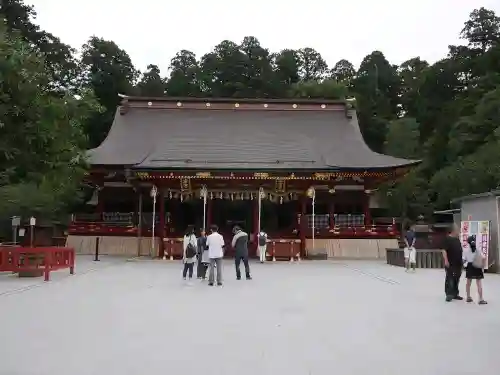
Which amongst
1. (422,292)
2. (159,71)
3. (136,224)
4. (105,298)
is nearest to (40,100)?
(105,298)

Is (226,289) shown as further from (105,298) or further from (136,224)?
(136,224)

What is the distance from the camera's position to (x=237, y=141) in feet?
90.4

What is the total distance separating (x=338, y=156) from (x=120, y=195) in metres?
11.2

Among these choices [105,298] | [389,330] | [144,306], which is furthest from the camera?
[105,298]

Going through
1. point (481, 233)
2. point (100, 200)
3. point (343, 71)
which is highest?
point (343, 71)

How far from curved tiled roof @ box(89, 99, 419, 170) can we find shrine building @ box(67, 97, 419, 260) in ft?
0.19

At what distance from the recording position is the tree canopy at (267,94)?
10.4 meters

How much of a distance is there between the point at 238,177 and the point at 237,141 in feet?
20.3

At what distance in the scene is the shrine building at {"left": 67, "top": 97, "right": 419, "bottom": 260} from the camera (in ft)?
72.9

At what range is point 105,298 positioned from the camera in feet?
32.3

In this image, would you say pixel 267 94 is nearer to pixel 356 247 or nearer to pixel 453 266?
pixel 356 247

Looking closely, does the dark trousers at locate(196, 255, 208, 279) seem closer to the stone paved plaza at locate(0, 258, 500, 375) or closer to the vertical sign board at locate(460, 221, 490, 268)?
the stone paved plaza at locate(0, 258, 500, 375)

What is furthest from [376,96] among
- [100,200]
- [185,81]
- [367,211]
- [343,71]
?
[100,200]

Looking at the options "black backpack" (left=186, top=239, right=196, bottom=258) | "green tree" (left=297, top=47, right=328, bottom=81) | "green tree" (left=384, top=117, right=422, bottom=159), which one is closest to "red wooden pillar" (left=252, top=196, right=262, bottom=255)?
"black backpack" (left=186, top=239, right=196, bottom=258)
